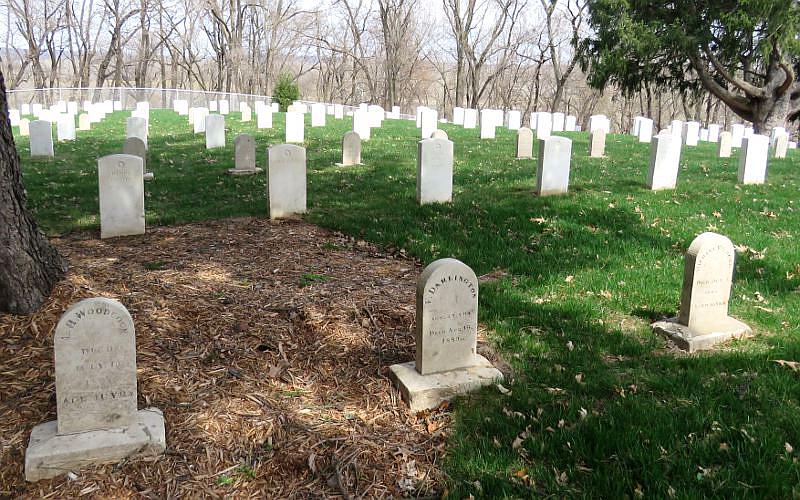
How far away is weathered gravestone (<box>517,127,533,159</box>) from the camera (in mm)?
15508

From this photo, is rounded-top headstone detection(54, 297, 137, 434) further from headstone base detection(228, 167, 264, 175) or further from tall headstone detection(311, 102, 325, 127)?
tall headstone detection(311, 102, 325, 127)

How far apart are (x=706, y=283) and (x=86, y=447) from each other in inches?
179

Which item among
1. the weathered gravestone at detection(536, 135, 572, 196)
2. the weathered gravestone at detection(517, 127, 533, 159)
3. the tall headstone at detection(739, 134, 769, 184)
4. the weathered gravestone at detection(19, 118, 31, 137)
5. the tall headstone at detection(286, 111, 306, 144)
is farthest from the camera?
the weathered gravestone at detection(19, 118, 31, 137)

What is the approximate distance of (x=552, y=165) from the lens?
10.4 metres

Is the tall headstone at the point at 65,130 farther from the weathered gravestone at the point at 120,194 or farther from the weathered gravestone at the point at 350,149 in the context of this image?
Answer: the weathered gravestone at the point at 120,194

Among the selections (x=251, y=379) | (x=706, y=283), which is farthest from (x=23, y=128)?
(x=706, y=283)

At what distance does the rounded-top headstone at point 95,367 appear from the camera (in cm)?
340

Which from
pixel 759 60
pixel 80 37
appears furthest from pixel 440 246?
pixel 80 37

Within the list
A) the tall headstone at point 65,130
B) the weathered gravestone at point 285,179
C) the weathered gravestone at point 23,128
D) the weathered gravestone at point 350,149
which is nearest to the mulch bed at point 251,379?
the weathered gravestone at point 285,179

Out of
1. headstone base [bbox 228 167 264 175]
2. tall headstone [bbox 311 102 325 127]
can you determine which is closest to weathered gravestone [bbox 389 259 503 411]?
headstone base [bbox 228 167 264 175]

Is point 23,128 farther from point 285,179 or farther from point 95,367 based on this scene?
point 95,367

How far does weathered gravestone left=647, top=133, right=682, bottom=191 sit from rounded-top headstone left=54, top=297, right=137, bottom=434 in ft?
31.7

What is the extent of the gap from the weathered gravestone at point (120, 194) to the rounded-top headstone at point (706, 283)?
6508 millimetres

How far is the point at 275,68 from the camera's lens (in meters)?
75.3
